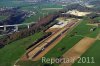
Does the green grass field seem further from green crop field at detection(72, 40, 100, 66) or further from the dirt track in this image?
green crop field at detection(72, 40, 100, 66)

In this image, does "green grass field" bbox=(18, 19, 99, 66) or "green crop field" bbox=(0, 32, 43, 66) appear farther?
"green crop field" bbox=(0, 32, 43, 66)

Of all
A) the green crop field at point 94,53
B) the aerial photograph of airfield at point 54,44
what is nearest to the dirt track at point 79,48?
Answer: the aerial photograph of airfield at point 54,44

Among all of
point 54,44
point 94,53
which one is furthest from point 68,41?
point 94,53

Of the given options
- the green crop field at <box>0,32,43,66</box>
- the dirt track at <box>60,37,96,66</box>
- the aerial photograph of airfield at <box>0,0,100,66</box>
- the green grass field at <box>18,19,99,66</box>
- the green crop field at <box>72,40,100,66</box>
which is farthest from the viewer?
the green crop field at <box>0,32,43,66</box>

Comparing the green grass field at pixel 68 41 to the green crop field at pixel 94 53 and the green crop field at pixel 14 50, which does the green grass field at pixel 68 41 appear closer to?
the green crop field at pixel 14 50

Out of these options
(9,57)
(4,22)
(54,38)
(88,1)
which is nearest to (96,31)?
(54,38)

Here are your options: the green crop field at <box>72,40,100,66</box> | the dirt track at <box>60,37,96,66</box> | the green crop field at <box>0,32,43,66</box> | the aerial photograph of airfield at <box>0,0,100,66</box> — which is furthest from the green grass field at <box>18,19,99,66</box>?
the green crop field at <box>72,40,100,66</box>

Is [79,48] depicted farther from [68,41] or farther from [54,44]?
[54,44]

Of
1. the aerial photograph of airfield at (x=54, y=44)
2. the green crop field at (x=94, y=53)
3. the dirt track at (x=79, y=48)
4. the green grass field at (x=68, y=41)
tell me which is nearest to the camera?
the green crop field at (x=94, y=53)
